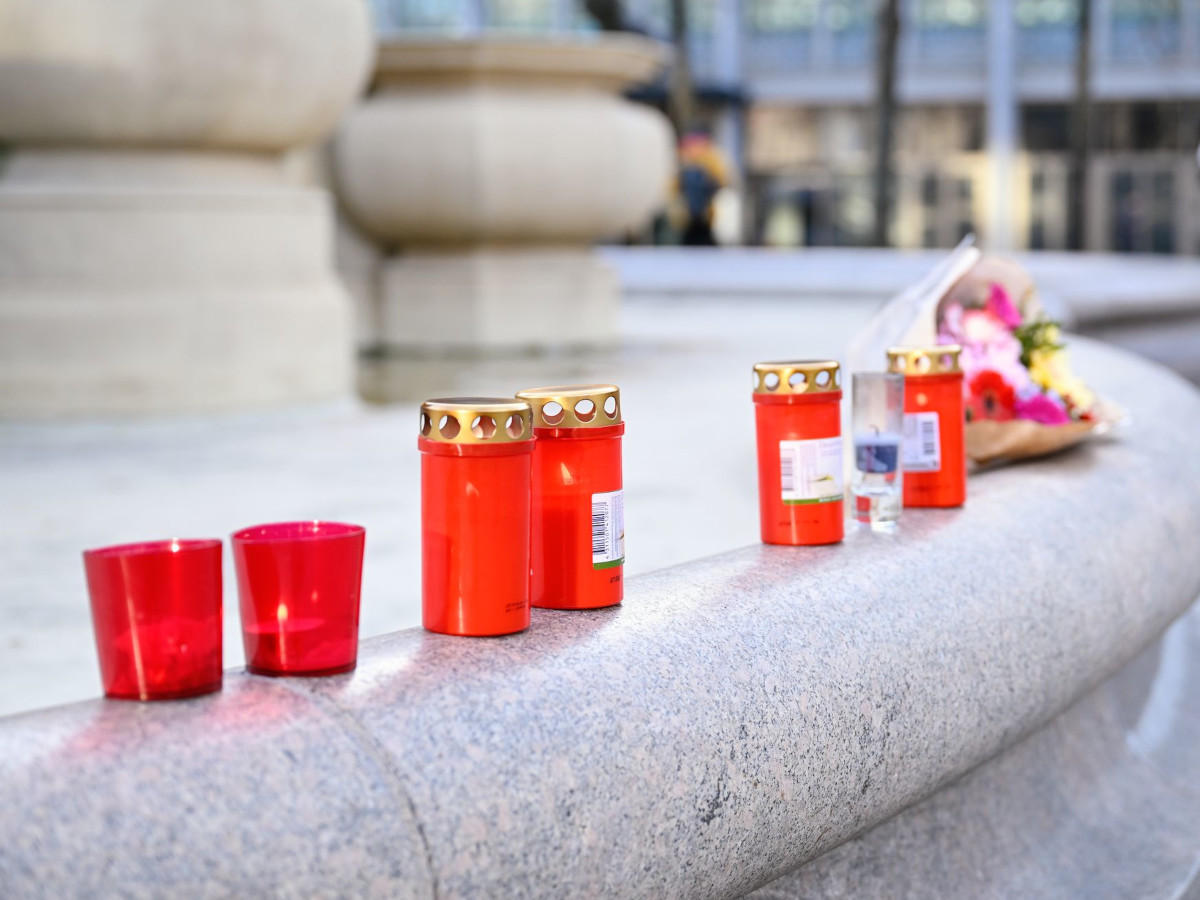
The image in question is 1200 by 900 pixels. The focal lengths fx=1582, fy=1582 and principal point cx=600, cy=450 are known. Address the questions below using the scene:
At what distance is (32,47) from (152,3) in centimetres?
34

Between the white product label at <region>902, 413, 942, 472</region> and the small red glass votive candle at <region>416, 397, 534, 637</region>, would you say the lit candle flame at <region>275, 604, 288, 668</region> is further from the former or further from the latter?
the white product label at <region>902, 413, 942, 472</region>

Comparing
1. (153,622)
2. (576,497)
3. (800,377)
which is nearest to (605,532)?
(576,497)

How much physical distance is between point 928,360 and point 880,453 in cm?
22

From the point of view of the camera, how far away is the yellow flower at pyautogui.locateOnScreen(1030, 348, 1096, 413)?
294 cm

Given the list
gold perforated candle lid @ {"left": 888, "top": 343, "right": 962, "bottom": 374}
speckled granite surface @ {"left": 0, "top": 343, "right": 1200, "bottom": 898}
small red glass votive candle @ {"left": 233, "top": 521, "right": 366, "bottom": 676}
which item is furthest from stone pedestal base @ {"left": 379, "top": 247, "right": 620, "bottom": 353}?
small red glass votive candle @ {"left": 233, "top": 521, "right": 366, "bottom": 676}

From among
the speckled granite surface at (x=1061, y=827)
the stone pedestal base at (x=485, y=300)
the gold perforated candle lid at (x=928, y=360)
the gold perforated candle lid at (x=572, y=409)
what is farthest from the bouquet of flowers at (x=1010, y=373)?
the stone pedestal base at (x=485, y=300)

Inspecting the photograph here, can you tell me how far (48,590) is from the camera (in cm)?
264

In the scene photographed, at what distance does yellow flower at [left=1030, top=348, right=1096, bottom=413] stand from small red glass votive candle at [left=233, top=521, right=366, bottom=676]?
1.81 meters

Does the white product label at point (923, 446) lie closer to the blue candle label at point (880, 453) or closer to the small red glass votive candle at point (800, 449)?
the blue candle label at point (880, 453)

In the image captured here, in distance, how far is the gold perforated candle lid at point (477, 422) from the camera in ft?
5.17

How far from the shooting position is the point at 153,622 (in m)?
1.35

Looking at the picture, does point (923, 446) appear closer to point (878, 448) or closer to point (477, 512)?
point (878, 448)

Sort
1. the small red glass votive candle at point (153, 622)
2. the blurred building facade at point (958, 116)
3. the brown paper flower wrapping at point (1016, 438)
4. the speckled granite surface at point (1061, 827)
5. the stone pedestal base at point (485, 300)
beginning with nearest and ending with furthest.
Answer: the small red glass votive candle at point (153, 622) → the speckled granite surface at point (1061, 827) → the brown paper flower wrapping at point (1016, 438) → the stone pedestal base at point (485, 300) → the blurred building facade at point (958, 116)

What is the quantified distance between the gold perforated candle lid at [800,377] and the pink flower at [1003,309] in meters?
0.99
